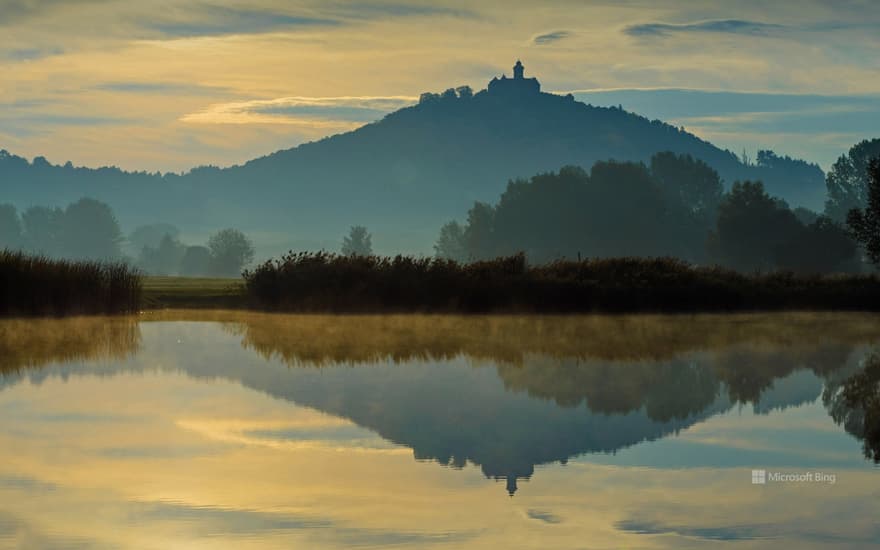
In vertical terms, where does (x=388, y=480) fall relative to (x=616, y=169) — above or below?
below

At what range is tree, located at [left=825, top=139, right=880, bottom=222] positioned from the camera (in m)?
116

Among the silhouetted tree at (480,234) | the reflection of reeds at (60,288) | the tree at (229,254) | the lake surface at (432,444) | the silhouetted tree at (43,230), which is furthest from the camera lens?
the silhouetted tree at (43,230)

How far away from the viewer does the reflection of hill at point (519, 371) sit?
14625 mm

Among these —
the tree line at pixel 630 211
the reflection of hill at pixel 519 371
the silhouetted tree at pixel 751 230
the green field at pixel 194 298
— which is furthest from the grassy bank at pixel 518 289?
the tree line at pixel 630 211

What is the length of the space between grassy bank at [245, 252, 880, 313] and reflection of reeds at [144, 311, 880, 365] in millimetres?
1447

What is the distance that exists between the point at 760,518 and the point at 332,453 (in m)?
4.82

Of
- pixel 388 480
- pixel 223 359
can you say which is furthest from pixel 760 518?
pixel 223 359

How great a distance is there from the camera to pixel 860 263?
3875 inches

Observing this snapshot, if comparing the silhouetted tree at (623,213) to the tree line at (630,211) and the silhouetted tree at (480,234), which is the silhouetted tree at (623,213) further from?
the silhouetted tree at (480,234)

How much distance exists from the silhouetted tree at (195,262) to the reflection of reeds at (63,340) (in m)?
138

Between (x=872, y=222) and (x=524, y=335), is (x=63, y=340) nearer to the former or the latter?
(x=524, y=335)

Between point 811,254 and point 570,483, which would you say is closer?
point 570,483

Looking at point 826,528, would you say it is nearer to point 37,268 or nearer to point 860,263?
point 37,268

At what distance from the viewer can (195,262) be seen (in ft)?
562
